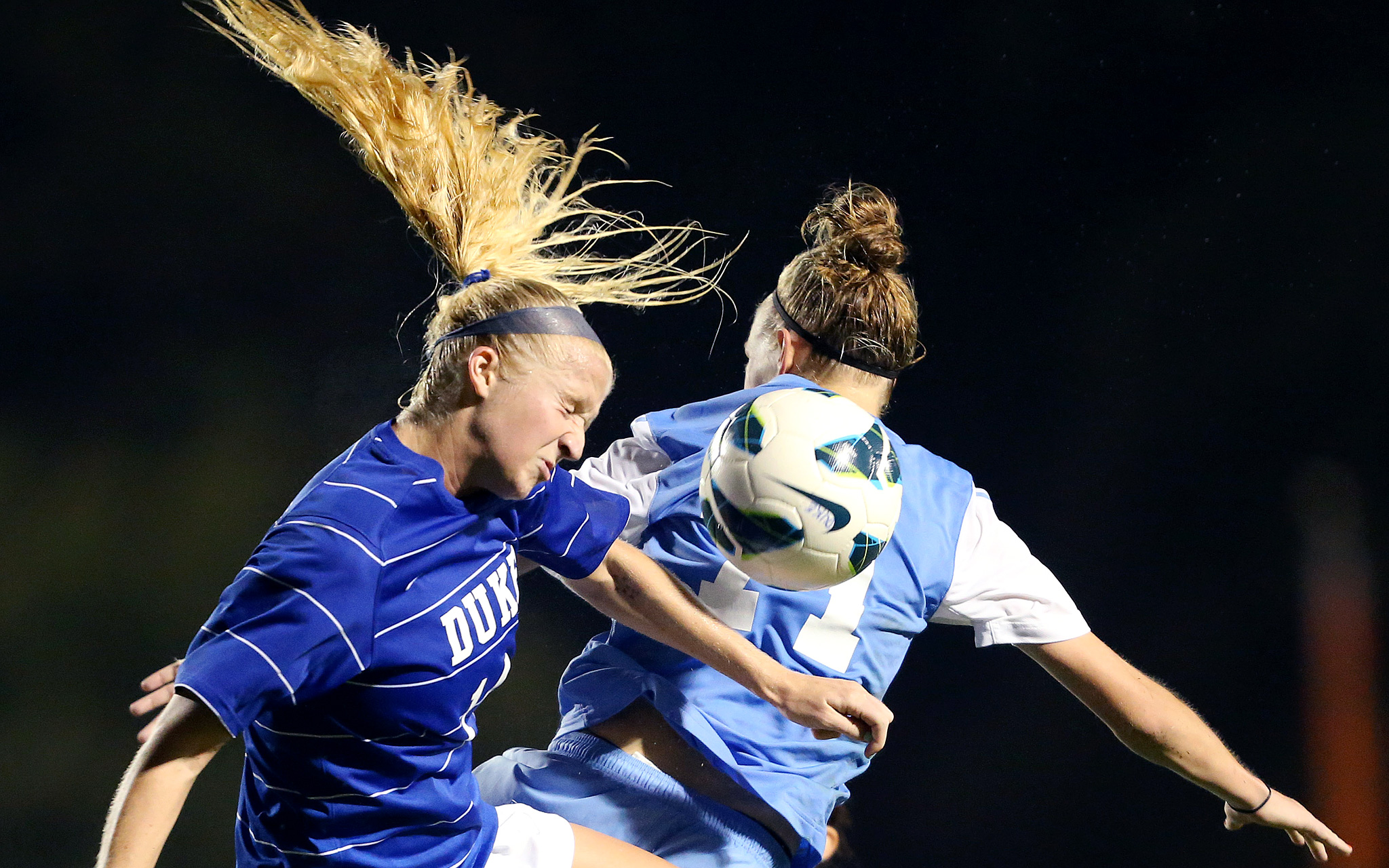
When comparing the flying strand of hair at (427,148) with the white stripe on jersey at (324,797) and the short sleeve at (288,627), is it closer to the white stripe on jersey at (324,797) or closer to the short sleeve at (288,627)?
the short sleeve at (288,627)

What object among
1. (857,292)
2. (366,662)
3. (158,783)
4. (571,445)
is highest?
(857,292)

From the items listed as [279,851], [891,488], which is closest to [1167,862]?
[891,488]

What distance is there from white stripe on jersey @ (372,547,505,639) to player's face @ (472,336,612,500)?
0.30 ft

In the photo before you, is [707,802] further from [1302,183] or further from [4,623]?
[1302,183]

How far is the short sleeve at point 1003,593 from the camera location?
1.76m

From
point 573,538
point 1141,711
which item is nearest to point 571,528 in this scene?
point 573,538

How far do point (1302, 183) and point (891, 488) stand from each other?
2.49 metres

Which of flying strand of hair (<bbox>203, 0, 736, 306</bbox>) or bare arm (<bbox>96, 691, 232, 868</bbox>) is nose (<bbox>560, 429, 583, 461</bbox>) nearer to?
flying strand of hair (<bbox>203, 0, 736, 306</bbox>)

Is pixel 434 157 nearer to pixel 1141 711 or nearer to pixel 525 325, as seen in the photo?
pixel 525 325

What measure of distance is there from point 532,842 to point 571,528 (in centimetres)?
42

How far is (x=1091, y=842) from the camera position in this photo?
3.30 m

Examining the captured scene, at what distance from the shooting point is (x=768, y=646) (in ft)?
5.50

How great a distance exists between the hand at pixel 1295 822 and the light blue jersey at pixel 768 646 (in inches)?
26.1

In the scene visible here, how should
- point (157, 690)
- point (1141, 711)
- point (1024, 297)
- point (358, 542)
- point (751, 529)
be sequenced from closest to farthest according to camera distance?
point (358, 542) < point (157, 690) < point (751, 529) < point (1141, 711) < point (1024, 297)
